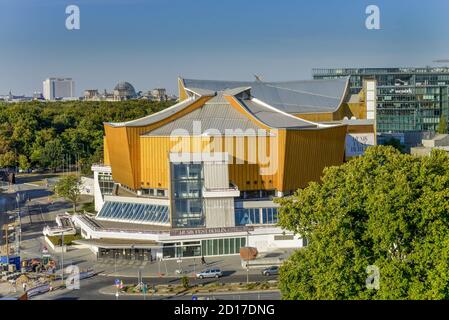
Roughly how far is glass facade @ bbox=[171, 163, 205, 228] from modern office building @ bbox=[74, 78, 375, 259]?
0.22ft

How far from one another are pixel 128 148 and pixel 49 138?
152 ft

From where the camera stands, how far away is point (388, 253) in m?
21.0

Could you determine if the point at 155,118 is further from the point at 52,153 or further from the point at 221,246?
the point at 52,153

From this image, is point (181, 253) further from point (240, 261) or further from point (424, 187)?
point (424, 187)

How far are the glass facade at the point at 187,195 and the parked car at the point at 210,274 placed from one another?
7.15m

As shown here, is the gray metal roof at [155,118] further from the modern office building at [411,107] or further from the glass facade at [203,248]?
the modern office building at [411,107]

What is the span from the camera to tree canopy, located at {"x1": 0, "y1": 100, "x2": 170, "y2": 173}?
287 feet

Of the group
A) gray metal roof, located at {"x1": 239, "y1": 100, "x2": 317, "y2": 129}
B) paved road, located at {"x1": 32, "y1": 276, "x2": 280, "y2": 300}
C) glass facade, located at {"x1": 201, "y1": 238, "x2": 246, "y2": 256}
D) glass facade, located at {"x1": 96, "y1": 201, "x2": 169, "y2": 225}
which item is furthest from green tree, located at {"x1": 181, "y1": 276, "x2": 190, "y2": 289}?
gray metal roof, located at {"x1": 239, "y1": 100, "x2": 317, "y2": 129}

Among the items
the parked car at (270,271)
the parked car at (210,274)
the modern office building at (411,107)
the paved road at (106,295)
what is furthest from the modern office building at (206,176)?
the modern office building at (411,107)

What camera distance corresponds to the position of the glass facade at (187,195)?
4329 cm

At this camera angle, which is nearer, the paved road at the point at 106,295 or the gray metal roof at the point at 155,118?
the paved road at the point at 106,295

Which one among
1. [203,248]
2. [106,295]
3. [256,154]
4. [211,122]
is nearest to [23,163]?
[211,122]

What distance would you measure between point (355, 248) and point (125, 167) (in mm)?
31260

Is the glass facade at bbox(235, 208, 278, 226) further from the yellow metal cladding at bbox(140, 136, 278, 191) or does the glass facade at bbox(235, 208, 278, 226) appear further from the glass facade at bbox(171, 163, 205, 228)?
the glass facade at bbox(171, 163, 205, 228)
